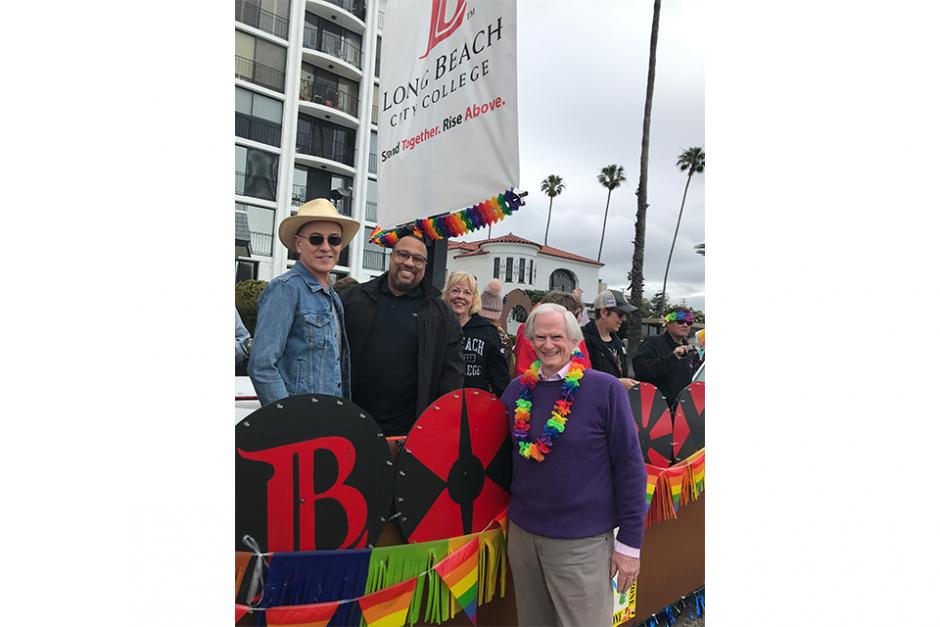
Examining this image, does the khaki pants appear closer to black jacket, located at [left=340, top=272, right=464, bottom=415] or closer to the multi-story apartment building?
black jacket, located at [left=340, top=272, right=464, bottom=415]

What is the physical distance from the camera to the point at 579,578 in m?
1.85

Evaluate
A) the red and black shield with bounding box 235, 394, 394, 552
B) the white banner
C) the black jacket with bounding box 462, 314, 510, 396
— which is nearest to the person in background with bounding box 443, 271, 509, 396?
the black jacket with bounding box 462, 314, 510, 396

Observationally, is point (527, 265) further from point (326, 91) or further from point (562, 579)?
point (562, 579)

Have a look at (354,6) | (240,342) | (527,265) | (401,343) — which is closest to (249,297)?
(240,342)

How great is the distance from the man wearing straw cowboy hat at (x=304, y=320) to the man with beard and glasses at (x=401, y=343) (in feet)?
0.58

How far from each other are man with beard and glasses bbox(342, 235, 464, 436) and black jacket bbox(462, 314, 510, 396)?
745 mm

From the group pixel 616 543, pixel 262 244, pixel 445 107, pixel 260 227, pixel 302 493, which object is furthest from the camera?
pixel 262 244

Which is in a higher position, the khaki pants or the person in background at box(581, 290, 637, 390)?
the person in background at box(581, 290, 637, 390)

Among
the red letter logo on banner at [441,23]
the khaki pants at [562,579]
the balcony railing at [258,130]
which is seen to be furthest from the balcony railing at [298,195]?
the khaki pants at [562,579]

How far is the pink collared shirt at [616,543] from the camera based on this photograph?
1.88 m

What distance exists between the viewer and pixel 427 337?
7.39ft

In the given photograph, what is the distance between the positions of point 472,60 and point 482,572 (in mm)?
1969

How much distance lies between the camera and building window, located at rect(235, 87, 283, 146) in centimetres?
176

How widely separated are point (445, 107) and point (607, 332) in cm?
176
